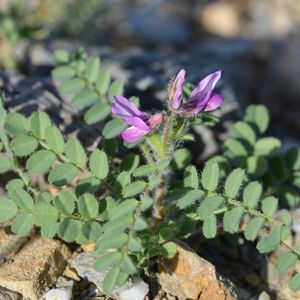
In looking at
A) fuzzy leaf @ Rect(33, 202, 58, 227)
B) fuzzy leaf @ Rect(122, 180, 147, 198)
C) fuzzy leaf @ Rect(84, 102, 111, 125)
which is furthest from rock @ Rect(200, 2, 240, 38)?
fuzzy leaf @ Rect(33, 202, 58, 227)

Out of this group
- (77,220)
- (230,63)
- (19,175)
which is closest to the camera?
(77,220)

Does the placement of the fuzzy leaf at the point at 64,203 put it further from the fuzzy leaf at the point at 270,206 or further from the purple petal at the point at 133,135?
the fuzzy leaf at the point at 270,206

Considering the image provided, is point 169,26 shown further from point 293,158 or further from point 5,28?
point 293,158

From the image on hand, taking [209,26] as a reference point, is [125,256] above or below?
above

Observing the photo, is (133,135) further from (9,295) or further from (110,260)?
(9,295)

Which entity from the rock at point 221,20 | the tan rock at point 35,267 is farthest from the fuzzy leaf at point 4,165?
the rock at point 221,20

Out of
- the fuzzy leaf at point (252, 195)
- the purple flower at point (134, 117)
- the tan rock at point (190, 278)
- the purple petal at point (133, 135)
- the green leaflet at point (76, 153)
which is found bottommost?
the tan rock at point (190, 278)

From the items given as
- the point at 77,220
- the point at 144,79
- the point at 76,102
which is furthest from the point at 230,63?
the point at 77,220

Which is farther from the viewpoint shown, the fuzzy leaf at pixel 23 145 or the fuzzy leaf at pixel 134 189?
the fuzzy leaf at pixel 23 145
